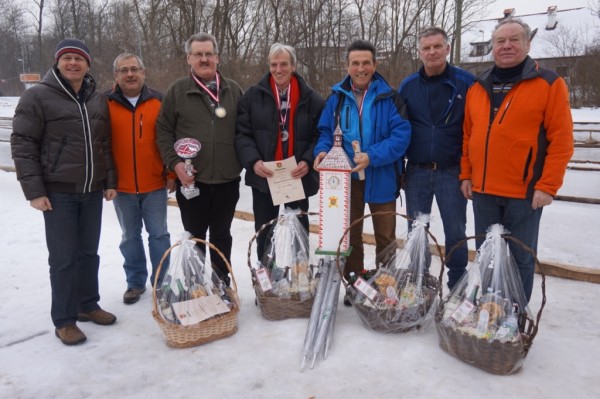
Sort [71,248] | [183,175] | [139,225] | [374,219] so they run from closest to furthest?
[71,248] < [183,175] < [374,219] < [139,225]

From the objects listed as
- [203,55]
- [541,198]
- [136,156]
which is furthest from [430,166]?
[136,156]

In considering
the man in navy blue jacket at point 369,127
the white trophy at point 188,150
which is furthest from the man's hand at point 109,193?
the man in navy blue jacket at point 369,127

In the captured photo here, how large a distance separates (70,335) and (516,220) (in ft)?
10.4

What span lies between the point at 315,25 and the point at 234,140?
17482 mm

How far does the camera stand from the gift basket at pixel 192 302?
3092mm

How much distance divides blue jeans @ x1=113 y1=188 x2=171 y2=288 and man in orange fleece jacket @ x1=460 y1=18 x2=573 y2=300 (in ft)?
8.01

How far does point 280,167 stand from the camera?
11.4ft

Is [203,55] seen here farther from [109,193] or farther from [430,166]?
[430,166]

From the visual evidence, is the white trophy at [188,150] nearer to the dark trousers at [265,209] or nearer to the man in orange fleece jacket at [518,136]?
the dark trousers at [265,209]

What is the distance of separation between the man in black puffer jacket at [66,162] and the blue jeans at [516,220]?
2.69 meters

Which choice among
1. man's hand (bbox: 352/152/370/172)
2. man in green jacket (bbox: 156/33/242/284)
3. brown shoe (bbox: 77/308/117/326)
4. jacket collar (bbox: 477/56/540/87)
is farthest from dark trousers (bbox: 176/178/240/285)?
jacket collar (bbox: 477/56/540/87)

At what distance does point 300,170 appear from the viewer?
3494 mm

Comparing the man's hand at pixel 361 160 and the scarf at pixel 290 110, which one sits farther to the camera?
the scarf at pixel 290 110

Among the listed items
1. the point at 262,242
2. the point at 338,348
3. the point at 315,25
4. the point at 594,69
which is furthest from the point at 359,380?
the point at 594,69
